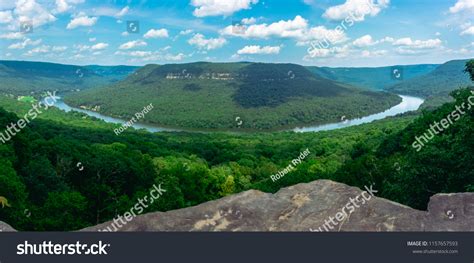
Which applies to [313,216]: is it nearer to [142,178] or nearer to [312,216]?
[312,216]

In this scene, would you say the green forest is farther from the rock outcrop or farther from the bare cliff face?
the bare cliff face

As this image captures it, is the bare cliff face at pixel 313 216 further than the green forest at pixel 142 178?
No

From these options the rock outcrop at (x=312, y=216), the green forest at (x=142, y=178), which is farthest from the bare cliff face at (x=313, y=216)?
the green forest at (x=142, y=178)

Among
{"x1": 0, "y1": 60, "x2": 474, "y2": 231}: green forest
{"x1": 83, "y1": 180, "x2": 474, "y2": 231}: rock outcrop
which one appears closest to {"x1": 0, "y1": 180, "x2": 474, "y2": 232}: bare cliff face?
{"x1": 83, "y1": 180, "x2": 474, "y2": 231}: rock outcrop

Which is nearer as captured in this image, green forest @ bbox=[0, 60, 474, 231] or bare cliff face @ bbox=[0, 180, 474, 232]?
bare cliff face @ bbox=[0, 180, 474, 232]

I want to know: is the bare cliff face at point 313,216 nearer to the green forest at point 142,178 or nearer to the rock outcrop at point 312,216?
the rock outcrop at point 312,216

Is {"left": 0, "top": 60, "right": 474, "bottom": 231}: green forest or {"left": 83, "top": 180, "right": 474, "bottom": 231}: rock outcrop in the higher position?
{"left": 83, "top": 180, "right": 474, "bottom": 231}: rock outcrop
